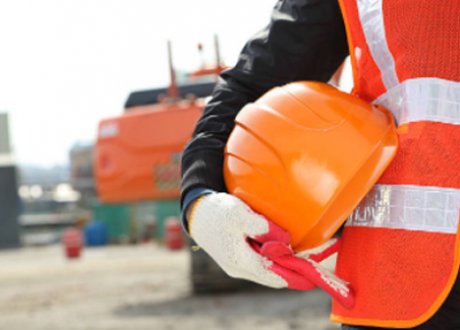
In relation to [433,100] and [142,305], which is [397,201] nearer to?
[433,100]

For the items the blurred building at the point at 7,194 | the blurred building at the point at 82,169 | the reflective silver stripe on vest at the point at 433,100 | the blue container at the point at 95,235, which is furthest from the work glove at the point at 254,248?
the blurred building at the point at 82,169

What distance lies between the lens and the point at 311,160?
1.57 metres

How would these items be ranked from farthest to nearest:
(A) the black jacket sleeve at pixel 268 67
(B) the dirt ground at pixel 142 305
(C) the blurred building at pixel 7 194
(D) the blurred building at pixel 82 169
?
(D) the blurred building at pixel 82 169 < (C) the blurred building at pixel 7 194 < (B) the dirt ground at pixel 142 305 < (A) the black jacket sleeve at pixel 268 67

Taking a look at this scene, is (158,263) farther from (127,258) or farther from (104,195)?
(104,195)

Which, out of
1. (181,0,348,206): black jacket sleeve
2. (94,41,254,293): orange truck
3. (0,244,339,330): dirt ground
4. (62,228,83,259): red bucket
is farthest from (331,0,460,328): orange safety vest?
(62,228,83,259): red bucket

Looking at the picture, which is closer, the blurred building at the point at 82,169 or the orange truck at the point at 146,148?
the orange truck at the point at 146,148

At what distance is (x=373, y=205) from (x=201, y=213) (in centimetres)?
31

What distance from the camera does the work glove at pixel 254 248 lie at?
1.55 m

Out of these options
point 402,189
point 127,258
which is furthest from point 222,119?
point 127,258

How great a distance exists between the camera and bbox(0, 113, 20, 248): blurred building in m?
29.2

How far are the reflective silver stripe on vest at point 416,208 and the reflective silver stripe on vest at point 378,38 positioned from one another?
20 centimetres

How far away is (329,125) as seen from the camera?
1587 mm

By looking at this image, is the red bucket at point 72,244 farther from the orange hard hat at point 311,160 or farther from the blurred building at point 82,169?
the blurred building at point 82,169

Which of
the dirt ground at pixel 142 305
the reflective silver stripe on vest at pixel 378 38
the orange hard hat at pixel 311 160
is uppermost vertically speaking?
the reflective silver stripe on vest at pixel 378 38
